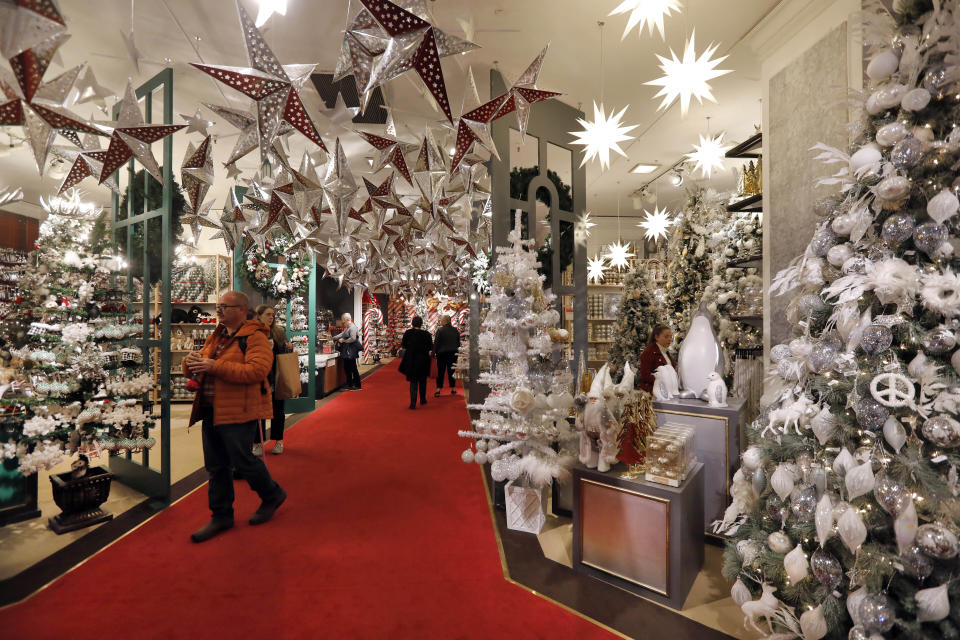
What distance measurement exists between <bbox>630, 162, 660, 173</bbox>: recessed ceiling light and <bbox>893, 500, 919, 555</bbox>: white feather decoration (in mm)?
6252

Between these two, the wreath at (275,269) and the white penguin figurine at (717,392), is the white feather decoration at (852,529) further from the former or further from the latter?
the wreath at (275,269)

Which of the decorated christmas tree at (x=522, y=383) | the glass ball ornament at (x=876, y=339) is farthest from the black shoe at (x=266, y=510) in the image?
the glass ball ornament at (x=876, y=339)

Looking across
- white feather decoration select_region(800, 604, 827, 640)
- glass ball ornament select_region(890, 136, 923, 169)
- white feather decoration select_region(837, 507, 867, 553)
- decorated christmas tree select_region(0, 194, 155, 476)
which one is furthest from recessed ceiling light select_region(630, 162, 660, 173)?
decorated christmas tree select_region(0, 194, 155, 476)

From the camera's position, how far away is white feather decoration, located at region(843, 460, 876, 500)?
160 centimetres

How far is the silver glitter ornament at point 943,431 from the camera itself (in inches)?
58.4

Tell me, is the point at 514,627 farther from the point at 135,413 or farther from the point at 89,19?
the point at 89,19

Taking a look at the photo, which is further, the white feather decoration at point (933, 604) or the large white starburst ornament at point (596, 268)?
the large white starburst ornament at point (596, 268)

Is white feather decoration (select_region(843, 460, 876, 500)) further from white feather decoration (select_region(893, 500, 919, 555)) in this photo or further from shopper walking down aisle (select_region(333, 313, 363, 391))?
shopper walking down aisle (select_region(333, 313, 363, 391))

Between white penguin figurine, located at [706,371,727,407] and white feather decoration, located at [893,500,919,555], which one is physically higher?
white penguin figurine, located at [706,371,727,407]

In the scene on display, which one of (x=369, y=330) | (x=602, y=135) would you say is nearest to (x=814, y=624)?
(x=602, y=135)

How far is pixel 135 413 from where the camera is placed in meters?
3.59

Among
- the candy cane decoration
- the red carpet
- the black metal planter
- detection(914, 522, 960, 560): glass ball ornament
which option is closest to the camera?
detection(914, 522, 960, 560): glass ball ornament

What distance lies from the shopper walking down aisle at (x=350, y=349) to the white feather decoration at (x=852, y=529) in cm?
793

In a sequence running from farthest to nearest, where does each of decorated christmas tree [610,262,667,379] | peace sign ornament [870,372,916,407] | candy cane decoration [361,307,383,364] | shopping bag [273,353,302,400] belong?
candy cane decoration [361,307,383,364], decorated christmas tree [610,262,667,379], shopping bag [273,353,302,400], peace sign ornament [870,372,916,407]
